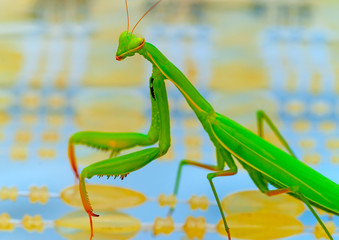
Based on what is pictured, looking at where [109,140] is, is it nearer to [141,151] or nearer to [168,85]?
[141,151]

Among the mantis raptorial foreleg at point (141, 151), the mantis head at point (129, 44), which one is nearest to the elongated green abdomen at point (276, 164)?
the mantis raptorial foreleg at point (141, 151)

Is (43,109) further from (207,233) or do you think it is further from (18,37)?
(207,233)

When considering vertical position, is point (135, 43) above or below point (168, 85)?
below

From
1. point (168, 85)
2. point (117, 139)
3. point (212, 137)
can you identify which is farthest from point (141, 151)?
point (168, 85)

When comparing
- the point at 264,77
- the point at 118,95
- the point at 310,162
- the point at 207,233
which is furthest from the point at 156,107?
the point at 264,77

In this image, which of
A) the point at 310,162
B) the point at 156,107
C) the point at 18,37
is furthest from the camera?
the point at 18,37
